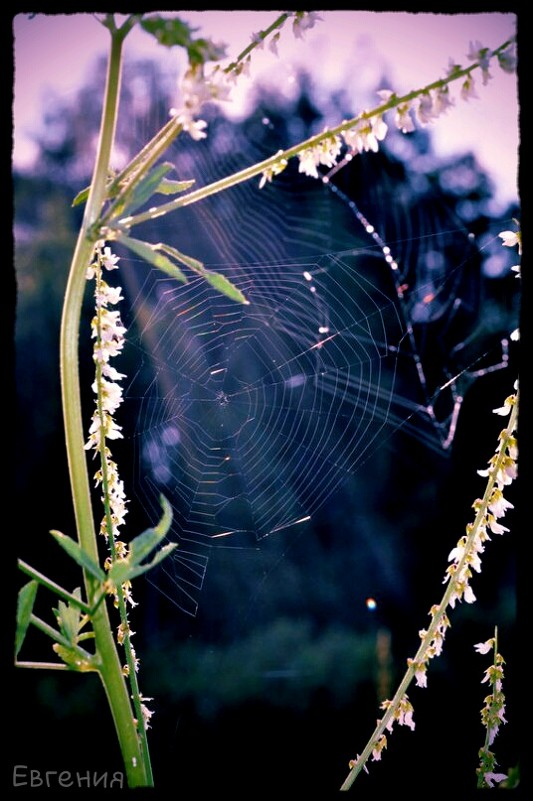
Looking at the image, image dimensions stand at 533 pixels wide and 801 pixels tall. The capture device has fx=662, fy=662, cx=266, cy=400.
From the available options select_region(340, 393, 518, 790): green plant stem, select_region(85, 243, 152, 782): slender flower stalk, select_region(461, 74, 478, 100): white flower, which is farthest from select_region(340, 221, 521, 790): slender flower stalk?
select_region(85, 243, 152, 782): slender flower stalk

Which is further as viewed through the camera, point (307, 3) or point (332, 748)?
point (332, 748)

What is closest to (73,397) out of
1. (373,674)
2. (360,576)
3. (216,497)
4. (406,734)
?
(216,497)

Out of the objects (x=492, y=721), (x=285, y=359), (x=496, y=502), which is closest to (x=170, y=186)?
(x=496, y=502)

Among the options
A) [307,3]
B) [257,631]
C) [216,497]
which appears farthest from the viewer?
[257,631]

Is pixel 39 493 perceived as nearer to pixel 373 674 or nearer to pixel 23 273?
pixel 23 273

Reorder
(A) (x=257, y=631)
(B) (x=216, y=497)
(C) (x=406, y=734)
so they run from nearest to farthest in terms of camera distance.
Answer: (B) (x=216, y=497)
(C) (x=406, y=734)
(A) (x=257, y=631)

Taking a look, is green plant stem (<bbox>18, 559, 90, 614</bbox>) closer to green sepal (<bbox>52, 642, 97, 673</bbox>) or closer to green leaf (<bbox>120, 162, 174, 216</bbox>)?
green sepal (<bbox>52, 642, 97, 673</bbox>)

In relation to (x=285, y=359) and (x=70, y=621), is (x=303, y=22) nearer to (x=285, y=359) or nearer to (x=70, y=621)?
(x=70, y=621)
